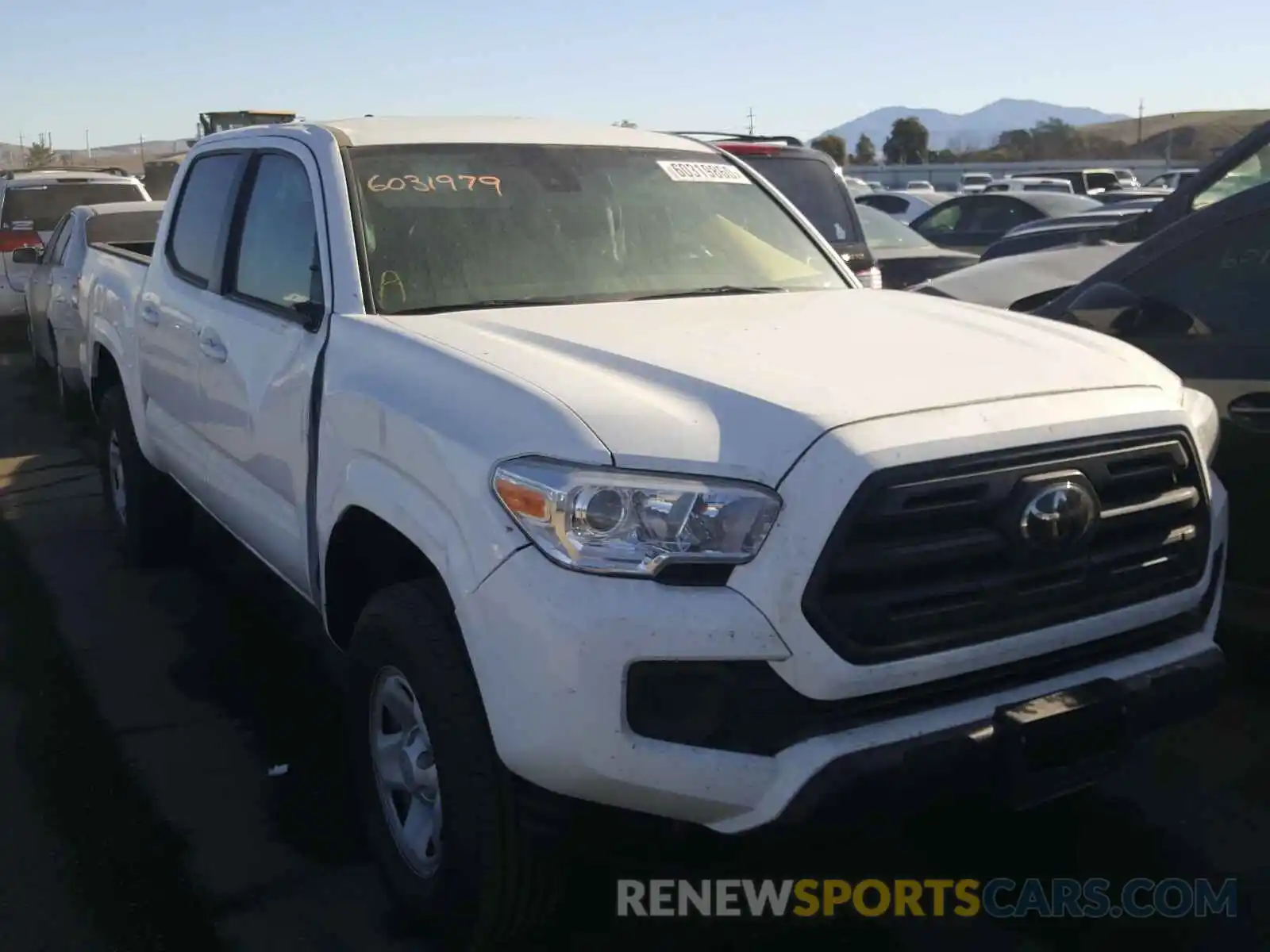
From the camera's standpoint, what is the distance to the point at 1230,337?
156 inches

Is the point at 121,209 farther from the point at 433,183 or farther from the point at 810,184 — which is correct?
the point at 433,183

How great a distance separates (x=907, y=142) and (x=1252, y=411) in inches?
2866

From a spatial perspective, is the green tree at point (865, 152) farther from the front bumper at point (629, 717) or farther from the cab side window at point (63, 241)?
the front bumper at point (629, 717)

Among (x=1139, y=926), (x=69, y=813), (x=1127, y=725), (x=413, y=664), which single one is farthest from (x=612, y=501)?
(x=69, y=813)

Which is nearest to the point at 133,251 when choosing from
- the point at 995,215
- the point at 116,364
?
the point at 116,364

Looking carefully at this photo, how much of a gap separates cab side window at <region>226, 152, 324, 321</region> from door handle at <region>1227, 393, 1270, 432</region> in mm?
2625

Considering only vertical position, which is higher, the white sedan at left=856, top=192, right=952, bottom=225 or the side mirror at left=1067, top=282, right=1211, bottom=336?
the white sedan at left=856, top=192, right=952, bottom=225

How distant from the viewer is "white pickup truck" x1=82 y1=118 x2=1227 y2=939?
2.37 m

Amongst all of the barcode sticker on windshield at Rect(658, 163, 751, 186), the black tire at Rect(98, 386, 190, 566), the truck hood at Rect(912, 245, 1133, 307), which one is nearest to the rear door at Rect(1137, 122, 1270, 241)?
the truck hood at Rect(912, 245, 1133, 307)

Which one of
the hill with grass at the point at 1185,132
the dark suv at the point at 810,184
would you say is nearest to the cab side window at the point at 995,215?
the dark suv at the point at 810,184

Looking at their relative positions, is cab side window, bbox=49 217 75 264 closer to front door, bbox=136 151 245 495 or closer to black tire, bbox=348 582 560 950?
front door, bbox=136 151 245 495

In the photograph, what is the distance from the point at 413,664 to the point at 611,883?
908 mm

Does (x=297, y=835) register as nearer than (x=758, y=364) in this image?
No

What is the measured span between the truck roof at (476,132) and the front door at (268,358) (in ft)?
0.47
